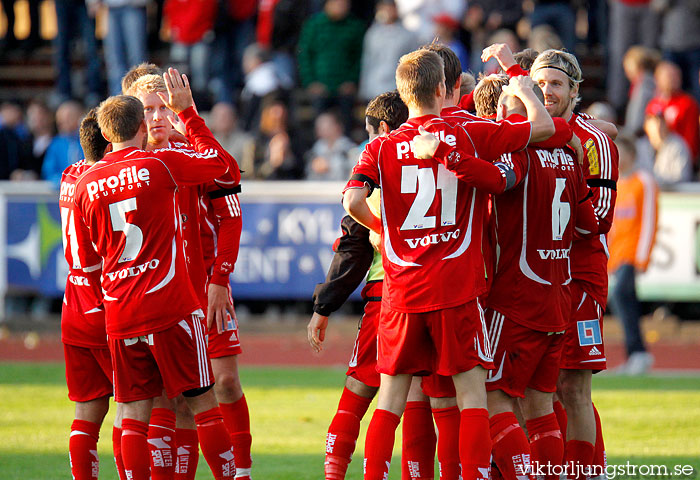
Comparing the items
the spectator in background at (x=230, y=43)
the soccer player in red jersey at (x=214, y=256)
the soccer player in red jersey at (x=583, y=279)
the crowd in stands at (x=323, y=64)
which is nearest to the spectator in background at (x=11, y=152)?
the crowd in stands at (x=323, y=64)

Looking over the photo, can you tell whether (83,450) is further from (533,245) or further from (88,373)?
(533,245)

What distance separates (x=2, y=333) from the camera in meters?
14.6

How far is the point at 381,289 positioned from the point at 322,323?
0.38 m

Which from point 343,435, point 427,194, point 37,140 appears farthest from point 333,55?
point 427,194

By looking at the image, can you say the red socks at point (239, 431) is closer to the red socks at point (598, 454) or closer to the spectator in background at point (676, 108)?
the red socks at point (598, 454)

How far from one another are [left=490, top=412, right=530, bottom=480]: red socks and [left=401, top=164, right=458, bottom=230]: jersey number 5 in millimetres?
1061

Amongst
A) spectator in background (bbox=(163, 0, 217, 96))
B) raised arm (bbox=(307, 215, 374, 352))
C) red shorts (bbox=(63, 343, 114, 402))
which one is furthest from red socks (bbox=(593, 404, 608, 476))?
spectator in background (bbox=(163, 0, 217, 96))

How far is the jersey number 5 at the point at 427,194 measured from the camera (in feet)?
17.7

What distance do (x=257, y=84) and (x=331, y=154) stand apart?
6.91 feet

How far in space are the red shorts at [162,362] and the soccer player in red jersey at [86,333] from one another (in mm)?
394

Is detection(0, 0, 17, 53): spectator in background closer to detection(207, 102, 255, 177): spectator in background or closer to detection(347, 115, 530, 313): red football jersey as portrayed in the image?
detection(207, 102, 255, 177): spectator in background

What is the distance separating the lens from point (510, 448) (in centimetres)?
547

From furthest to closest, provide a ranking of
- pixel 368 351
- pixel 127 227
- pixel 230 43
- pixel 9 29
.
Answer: pixel 9 29, pixel 230 43, pixel 368 351, pixel 127 227

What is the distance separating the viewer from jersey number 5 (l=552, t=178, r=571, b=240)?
18.6ft
